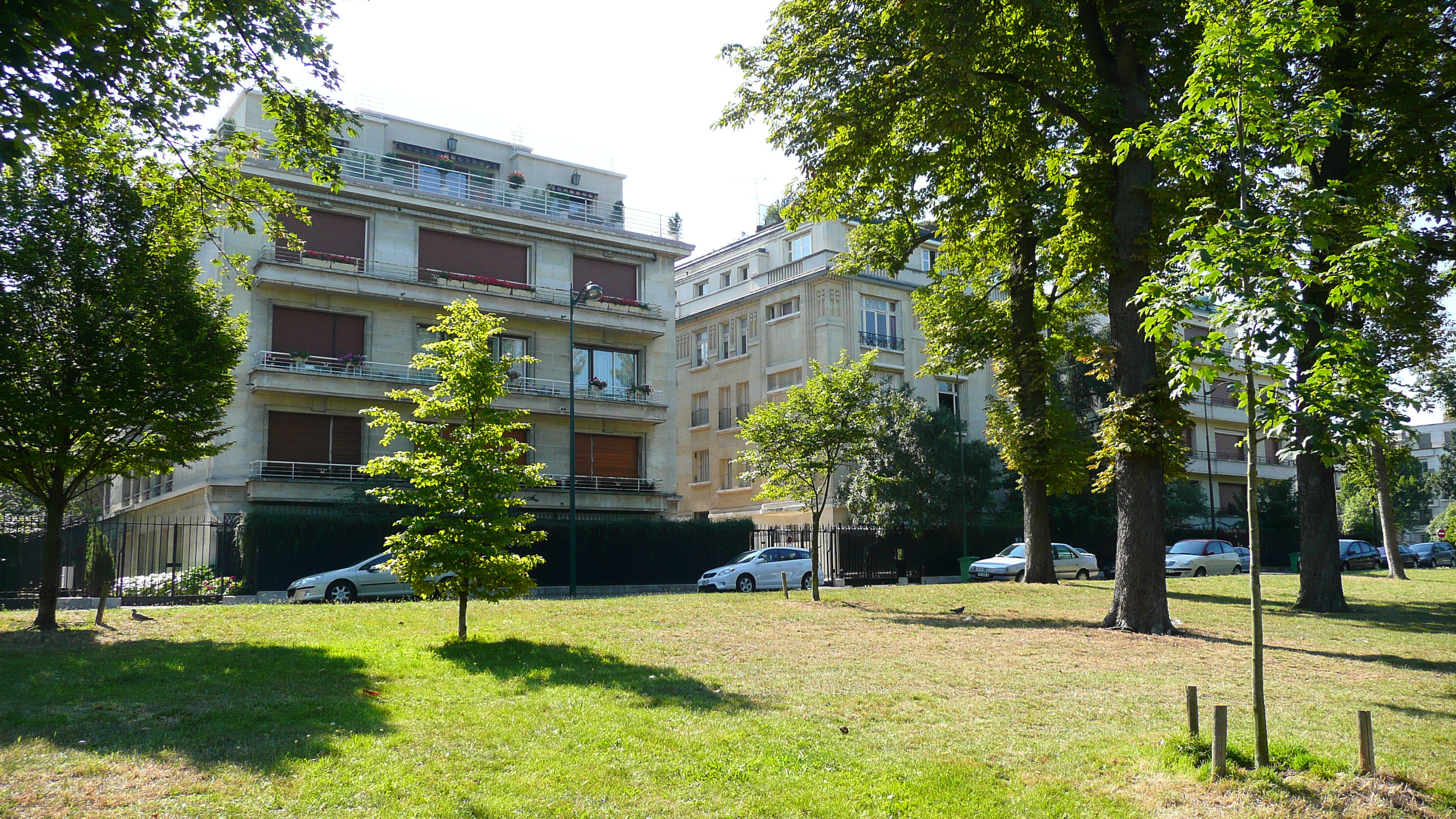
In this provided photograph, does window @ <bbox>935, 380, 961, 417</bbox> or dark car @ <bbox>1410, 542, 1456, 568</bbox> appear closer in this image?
window @ <bbox>935, 380, 961, 417</bbox>

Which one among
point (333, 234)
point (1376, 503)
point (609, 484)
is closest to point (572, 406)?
point (609, 484)

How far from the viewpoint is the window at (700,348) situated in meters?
49.5

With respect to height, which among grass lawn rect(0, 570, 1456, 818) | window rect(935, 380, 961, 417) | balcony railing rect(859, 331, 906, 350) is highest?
balcony railing rect(859, 331, 906, 350)

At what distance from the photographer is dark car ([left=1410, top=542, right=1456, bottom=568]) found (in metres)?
53.5

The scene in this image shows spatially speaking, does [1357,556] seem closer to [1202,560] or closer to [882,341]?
[1202,560]

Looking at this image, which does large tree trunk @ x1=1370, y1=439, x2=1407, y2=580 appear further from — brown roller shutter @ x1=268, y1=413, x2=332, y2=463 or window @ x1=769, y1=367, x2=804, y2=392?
brown roller shutter @ x1=268, y1=413, x2=332, y2=463

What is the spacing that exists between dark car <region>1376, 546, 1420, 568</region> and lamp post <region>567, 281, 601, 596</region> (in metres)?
36.8

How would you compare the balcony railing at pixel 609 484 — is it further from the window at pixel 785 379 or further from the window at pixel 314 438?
the window at pixel 785 379

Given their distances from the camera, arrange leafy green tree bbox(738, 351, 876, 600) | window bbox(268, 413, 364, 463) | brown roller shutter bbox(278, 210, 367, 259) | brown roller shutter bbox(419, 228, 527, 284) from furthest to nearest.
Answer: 1. brown roller shutter bbox(419, 228, 527, 284)
2. brown roller shutter bbox(278, 210, 367, 259)
3. window bbox(268, 413, 364, 463)
4. leafy green tree bbox(738, 351, 876, 600)

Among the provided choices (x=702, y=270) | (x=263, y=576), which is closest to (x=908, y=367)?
(x=702, y=270)

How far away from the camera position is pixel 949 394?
46438mm

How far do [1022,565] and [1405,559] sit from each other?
99.2 ft

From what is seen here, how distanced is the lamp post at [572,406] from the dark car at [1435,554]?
46.2 metres

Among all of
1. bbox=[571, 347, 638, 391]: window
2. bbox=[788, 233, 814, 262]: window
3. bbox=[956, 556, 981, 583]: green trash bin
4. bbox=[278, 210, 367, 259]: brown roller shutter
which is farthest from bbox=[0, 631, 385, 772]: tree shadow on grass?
bbox=[788, 233, 814, 262]: window
